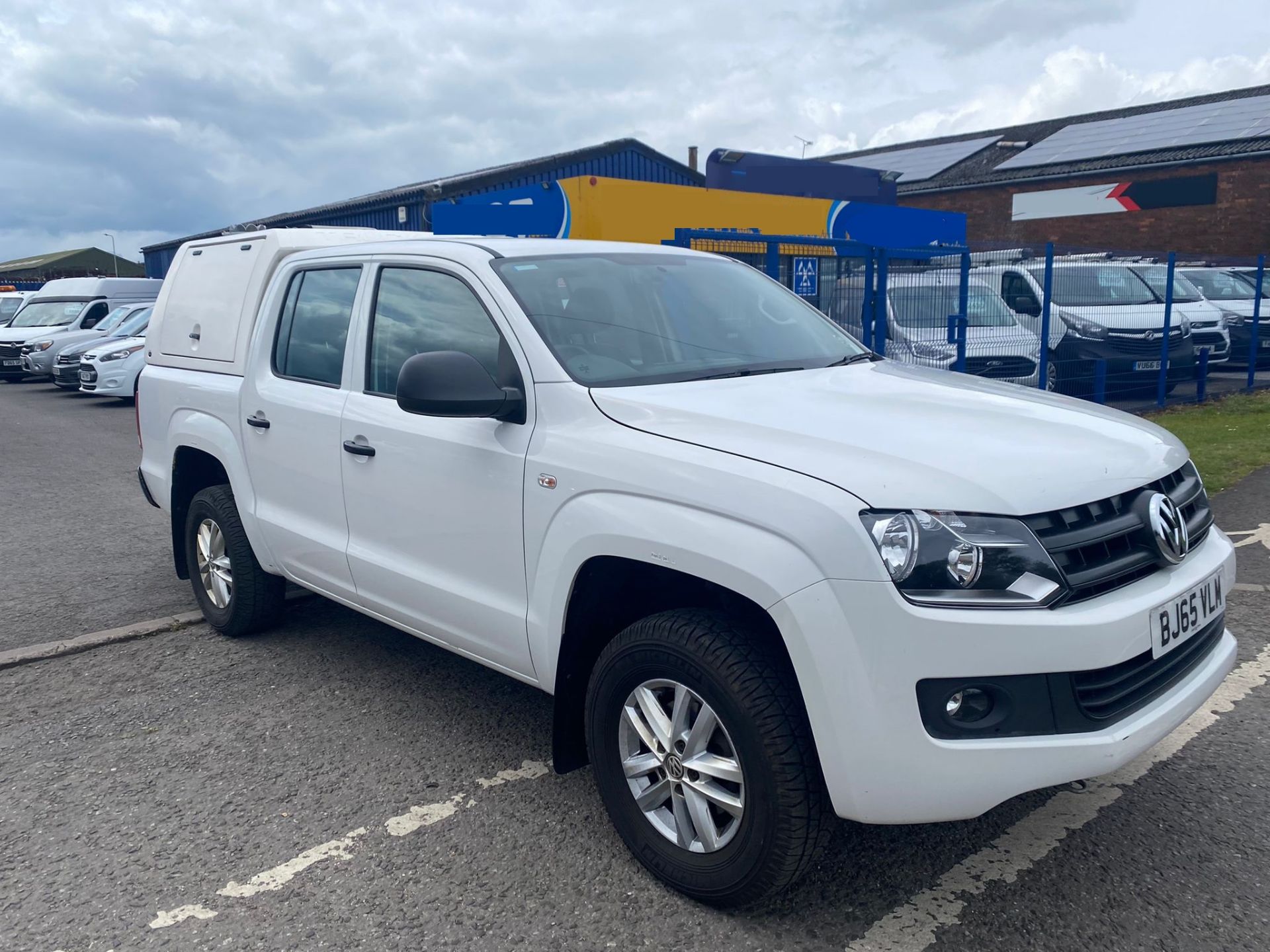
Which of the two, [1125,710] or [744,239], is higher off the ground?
[744,239]

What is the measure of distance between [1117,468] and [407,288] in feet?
8.10

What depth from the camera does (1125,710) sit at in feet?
8.37

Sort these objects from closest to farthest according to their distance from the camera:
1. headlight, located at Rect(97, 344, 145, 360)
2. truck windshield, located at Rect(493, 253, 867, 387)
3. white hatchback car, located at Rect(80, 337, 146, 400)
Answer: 1. truck windshield, located at Rect(493, 253, 867, 387)
2. white hatchback car, located at Rect(80, 337, 146, 400)
3. headlight, located at Rect(97, 344, 145, 360)

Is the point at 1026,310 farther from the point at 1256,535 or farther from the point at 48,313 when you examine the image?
the point at 48,313

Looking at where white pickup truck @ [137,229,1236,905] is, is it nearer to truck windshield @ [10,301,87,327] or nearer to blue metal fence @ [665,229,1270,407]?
blue metal fence @ [665,229,1270,407]

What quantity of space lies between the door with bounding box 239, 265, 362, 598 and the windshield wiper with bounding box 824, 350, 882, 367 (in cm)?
184

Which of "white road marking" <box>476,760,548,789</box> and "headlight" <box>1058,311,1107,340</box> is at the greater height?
"headlight" <box>1058,311,1107,340</box>

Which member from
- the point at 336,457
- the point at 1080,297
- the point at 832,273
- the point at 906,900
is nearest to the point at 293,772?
the point at 336,457

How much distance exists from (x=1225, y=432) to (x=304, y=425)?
9540mm

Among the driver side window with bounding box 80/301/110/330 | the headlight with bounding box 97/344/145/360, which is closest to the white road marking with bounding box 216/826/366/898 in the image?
the headlight with bounding box 97/344/145/360

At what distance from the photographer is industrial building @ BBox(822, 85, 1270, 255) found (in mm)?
26172

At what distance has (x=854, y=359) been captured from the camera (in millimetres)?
3926

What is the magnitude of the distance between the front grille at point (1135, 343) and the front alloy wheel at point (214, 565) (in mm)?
10289

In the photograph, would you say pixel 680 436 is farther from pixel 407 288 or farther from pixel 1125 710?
pixel 407 288
